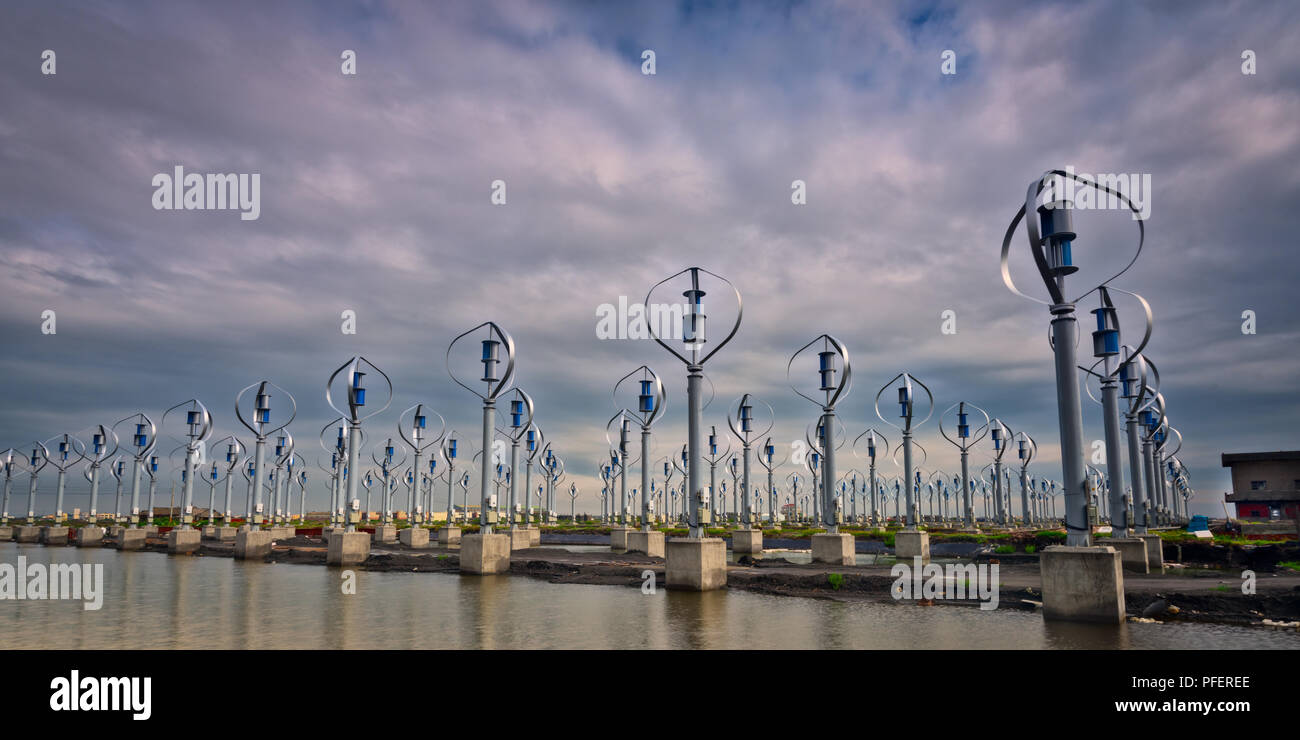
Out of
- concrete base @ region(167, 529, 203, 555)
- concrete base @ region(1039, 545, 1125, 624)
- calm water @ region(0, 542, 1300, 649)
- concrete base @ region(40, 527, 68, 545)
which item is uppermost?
concrete base @ region(1039, 545, 1125, 624)

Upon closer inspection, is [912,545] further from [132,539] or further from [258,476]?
[132,539]

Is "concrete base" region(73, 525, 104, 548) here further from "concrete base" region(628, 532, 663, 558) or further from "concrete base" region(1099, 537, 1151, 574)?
"concrete base" region(1099, 537, 1151, 574)

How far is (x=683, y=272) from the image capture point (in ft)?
84.5

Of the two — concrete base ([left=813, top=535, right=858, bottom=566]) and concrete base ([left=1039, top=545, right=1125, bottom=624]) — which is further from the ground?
concrete base ([left=1039, top=545, right=1125, bottom=624])

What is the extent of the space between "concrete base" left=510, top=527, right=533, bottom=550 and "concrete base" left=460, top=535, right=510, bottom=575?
619 inches

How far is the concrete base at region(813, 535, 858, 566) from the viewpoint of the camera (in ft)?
114

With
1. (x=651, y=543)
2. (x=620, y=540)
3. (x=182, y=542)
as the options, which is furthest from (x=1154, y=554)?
(x=182, y=542)

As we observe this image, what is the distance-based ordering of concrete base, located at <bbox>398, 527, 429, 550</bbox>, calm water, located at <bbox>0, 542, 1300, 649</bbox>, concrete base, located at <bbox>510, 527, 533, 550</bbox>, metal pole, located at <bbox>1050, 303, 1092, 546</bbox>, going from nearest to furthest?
calm water, located at <bbox>0, 542, 1300, 649</bbox>
metal pole, located at <bbox>1050, 303, 1092, 546</bbox>
concrete base, located at <bbox>510, 527, 533, 550</bbox>
concrete base, located at <bbox>398, 527, 429, 550</bbox>

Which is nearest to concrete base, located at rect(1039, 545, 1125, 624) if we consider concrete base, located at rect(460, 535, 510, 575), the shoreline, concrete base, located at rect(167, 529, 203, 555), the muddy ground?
the shoreline

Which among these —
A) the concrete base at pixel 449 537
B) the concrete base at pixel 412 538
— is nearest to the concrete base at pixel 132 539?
the concrete base at pixel 412 538

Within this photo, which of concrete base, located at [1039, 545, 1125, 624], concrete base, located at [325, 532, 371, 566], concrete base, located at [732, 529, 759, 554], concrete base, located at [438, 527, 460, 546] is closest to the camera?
concrete base, located at [1039, 545, 1125, 624]

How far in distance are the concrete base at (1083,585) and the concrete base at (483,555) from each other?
21085 mm
